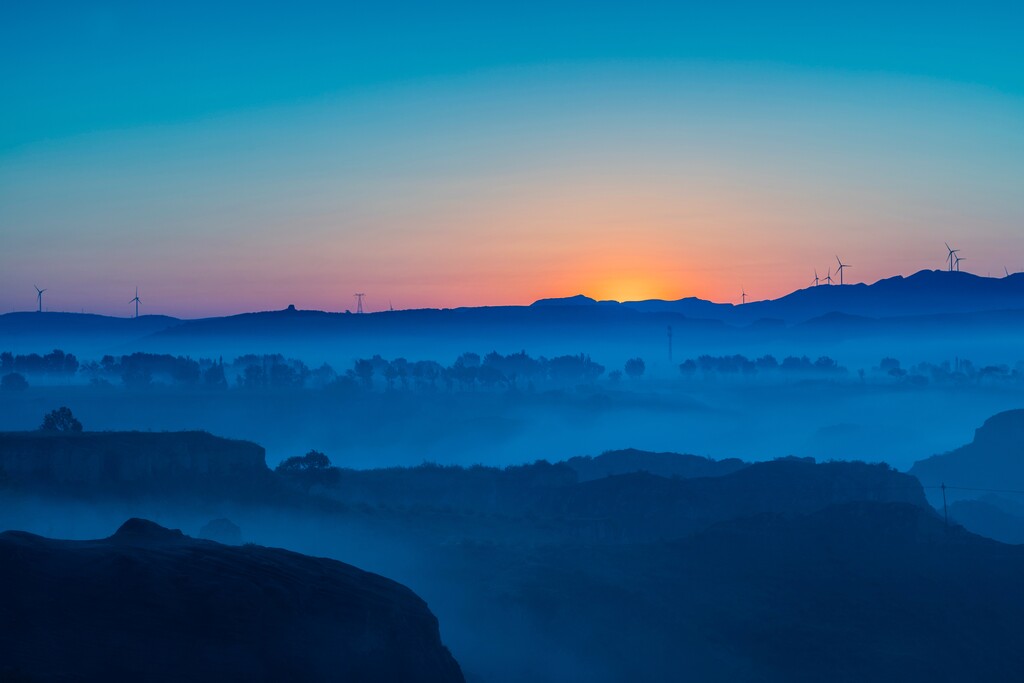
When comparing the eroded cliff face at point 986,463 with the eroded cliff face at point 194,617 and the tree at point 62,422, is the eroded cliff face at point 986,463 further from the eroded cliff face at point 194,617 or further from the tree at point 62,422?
the eroded cliff face at point 194,617

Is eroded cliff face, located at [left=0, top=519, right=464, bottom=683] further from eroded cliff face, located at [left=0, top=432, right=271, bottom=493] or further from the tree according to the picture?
the tree

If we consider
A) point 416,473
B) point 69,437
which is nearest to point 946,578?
point 416,473

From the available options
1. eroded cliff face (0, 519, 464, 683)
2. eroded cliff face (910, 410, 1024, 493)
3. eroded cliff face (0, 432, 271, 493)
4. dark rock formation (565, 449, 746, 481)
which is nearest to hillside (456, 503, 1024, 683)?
eroded cliff face (0, 519, 464, 683)

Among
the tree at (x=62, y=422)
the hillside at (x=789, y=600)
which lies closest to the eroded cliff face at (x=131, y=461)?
the tree at (x=62, y=422)

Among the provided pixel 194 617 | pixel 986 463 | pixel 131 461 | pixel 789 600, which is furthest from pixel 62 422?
pixel 986 463

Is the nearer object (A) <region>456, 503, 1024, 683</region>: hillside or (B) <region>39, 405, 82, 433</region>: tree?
(A) <region>456, 503, 1024, 683</region>: hillside
